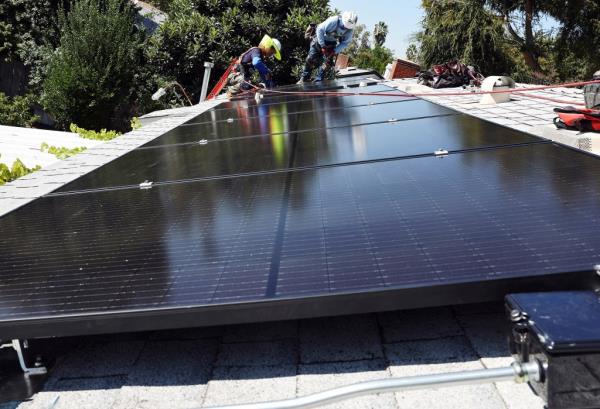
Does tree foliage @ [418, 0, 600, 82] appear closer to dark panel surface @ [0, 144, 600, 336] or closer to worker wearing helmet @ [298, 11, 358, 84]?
worker wearing helmet @ [298, 11, 358, 84]

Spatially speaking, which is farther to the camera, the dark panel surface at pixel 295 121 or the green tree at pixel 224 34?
the green tree at pixel 224 34

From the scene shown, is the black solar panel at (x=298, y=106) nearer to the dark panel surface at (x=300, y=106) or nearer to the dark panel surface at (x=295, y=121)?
Answer: the dark panel surface at (x=300, y=106)

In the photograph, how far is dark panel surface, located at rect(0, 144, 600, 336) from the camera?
1.92 meters

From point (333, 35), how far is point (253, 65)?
6.49ft

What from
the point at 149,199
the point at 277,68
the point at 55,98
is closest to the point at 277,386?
the point at 149,199

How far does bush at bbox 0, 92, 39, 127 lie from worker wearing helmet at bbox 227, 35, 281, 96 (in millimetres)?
5460

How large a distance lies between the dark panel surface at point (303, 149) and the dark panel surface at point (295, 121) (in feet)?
1.33

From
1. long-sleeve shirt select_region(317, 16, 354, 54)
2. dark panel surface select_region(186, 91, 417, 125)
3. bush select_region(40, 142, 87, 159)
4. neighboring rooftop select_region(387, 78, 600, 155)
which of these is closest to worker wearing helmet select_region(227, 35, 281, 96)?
long-sleeve shirt select_region(317, 16, 354, 54)

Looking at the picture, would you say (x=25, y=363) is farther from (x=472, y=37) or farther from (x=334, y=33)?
(x=472, y=37)

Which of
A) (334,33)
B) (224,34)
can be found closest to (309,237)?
(334,33)

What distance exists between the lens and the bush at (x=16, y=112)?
518 inches

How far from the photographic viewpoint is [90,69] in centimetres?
1266

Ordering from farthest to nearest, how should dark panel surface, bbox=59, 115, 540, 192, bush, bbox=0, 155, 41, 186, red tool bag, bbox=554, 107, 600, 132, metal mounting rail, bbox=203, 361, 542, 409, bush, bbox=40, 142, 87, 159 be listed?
bush, bbox=40, 142, 87, 159, bush, bbox=0, 155, 41, 186, red tool bag, bbox=554, 107, 600, 132, dark panel surface, bbox=59, 115, 540, 192, metal mounting rail, bbox=203, 361, 542, 409

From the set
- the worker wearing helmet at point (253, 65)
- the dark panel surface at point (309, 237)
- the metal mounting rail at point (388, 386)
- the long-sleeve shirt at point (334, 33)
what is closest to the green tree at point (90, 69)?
the worker wearing helmet at point (253, 65)
